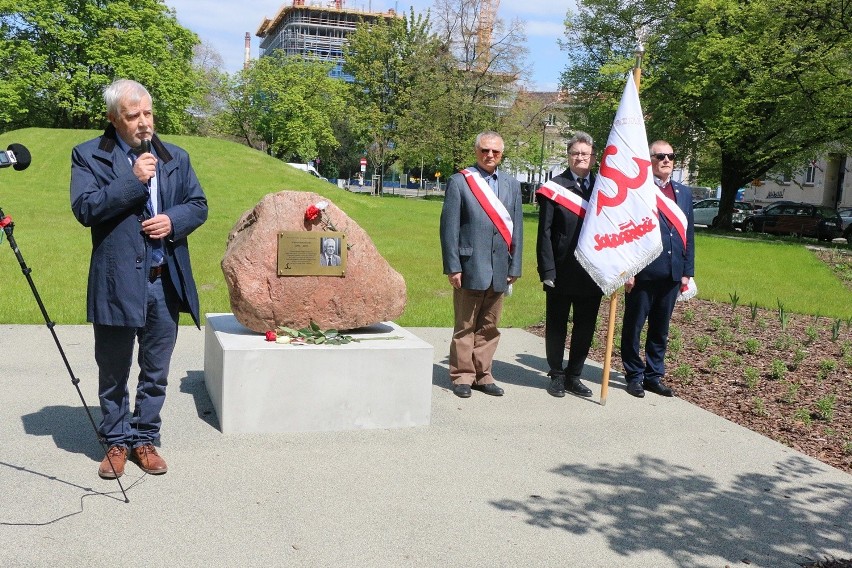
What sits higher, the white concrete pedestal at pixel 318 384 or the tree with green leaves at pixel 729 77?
the tree with green leaves at pixel 729 77

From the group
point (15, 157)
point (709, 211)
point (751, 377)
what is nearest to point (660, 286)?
point (751, 377)

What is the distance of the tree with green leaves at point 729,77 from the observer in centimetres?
2742

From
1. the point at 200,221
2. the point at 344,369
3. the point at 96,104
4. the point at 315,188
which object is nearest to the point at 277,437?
the point at 344,369

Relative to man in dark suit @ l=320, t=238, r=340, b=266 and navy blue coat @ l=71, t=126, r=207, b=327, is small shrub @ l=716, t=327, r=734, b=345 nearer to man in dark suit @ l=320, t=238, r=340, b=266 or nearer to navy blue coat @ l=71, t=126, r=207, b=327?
man in dark suit @ l=320, t=238, r=340, b=266

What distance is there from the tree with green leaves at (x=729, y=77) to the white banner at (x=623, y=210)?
2142 centimetres

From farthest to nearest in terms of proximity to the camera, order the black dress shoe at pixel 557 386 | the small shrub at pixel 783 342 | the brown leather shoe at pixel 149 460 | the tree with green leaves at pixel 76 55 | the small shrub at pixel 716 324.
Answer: the tree with green leaves at pixel 76 55 → the small shrub at pixel 716 324 → the small shrub at pixel 783 342 → the black dress shoe at pixel 557 386 → the brown leather shoe at pixel 149 460

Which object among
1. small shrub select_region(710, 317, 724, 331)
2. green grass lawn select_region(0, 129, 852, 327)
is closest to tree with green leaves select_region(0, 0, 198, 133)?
green grass lawn select_region(0, 129, 852, 327)

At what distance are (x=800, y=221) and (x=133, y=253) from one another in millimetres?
36867

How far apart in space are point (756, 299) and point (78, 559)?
1192cm

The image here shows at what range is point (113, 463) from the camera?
4496 millimetres

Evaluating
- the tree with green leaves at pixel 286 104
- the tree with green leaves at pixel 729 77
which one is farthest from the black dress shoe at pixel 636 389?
the tree with green leaves at pixel 286 104

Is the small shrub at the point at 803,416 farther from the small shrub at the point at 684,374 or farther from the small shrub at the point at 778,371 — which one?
the small shrub at the point at 684,374

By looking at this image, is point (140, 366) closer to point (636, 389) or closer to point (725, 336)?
point (636, 389)

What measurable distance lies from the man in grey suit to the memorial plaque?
0.94 m
